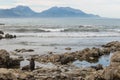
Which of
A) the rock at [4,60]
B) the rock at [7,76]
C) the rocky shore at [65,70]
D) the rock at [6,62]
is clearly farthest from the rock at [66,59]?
the rock at [7,76]

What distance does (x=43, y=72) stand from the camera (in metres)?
32.1

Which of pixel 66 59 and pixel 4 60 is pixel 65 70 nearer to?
pixel 4 60

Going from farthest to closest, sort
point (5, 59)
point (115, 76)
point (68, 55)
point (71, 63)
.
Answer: point (68, 55) → point (71, 63) → point (5, 59) → point (115, 76)

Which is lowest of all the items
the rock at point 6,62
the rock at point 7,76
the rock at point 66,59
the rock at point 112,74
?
the rock at point 66,59

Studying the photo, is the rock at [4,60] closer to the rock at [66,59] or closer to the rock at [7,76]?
the rock at [66,59]

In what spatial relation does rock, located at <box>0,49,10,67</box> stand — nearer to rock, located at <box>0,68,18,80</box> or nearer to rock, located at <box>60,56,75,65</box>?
rock, located at <box>60,56,75,65</box>

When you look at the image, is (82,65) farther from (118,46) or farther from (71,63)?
(118,46)

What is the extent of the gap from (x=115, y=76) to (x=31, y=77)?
7.01m

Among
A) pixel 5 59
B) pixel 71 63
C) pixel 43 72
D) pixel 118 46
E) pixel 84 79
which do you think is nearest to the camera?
pixel 84 79

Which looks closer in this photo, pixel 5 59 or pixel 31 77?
pixel 31 77

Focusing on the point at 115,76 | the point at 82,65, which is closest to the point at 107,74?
the point at 115,76

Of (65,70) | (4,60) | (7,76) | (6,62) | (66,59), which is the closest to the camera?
(7,76)

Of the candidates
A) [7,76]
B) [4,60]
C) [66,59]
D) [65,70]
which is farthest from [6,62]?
[7,76]

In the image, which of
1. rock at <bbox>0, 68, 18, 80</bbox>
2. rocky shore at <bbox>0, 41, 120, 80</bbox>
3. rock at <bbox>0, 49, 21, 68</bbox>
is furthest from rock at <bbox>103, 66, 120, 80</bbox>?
rock at <bbox>0, 49, 21, 68</bbox>
